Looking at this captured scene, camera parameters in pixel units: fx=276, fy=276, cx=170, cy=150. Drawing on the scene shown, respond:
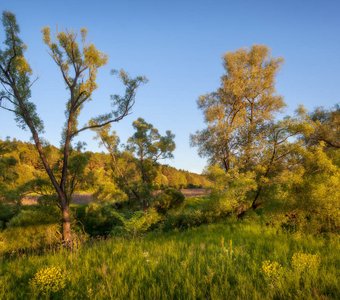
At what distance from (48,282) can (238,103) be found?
25210mm

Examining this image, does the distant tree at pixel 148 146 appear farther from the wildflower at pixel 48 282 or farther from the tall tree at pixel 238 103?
the wildflower at pixel 48 282

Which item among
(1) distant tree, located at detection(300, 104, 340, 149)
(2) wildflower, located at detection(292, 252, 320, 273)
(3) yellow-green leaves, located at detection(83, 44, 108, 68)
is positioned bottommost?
(2) wildflower, located at detection(292, 252, 320, 273)

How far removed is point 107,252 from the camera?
5.93 metres

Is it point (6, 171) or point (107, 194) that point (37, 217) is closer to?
point (6, 171)

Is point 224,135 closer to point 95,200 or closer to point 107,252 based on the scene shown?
point 95,200

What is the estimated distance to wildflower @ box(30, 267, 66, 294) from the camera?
4023 mm

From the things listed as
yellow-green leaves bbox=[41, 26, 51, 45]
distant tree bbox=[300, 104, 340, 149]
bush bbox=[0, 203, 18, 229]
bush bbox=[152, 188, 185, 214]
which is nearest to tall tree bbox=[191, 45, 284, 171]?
distant tree bbox=[300, 104, 340, 149]

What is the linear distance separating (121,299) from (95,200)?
28.3 metres

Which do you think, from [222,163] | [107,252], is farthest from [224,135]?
[107,252]

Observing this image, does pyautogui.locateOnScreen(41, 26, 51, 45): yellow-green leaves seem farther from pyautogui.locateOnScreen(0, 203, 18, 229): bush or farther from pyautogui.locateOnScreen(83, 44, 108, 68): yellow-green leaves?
pyautogui.locateOnScreen(0, 203, 18, 229): bush

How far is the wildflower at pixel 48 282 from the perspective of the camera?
13.2 ft

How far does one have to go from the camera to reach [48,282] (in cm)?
406

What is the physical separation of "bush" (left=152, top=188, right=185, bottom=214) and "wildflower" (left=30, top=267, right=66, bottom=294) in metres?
29.3

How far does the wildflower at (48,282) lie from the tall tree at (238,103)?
Answer: 22461mm
